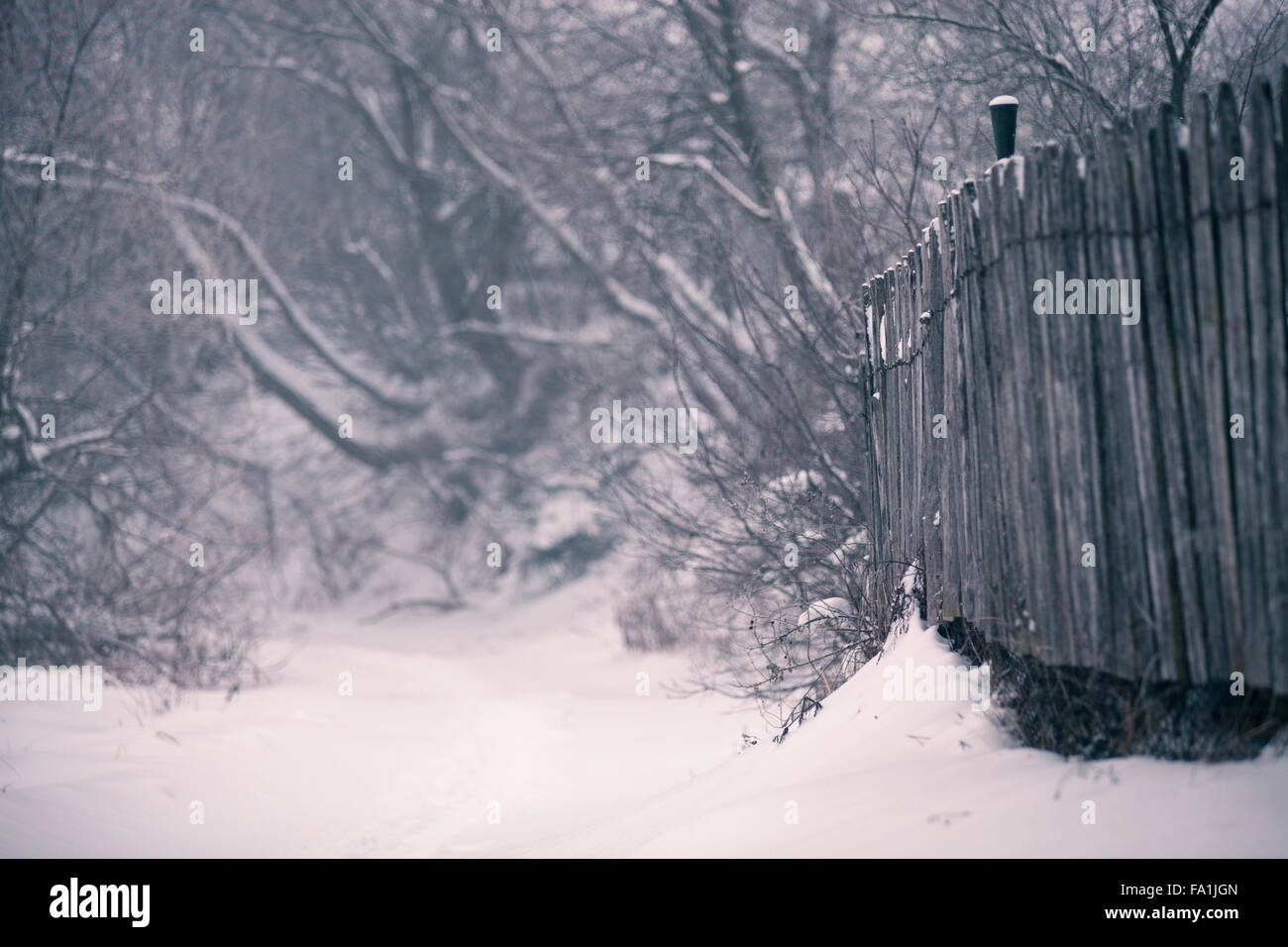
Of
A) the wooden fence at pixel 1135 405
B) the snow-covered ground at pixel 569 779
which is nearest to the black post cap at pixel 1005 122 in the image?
the wooden fence at pixel 1135 405

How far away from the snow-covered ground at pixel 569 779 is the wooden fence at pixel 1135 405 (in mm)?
480

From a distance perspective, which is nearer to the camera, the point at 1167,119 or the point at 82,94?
the point at 1167,119

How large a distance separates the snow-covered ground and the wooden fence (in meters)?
0.48

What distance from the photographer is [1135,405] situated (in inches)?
164

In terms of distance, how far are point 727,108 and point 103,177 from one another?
677 centimetres

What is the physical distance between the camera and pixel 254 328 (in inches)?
899

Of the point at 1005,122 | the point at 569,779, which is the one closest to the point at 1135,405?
the point at 1005,122

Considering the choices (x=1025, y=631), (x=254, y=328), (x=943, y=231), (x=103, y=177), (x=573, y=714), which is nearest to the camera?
(x=1025, y=631)

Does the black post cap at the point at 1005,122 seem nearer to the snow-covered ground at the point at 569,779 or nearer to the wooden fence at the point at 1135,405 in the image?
the wooden fence at the point at 1135,405

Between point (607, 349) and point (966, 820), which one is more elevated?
point (607, 349)
